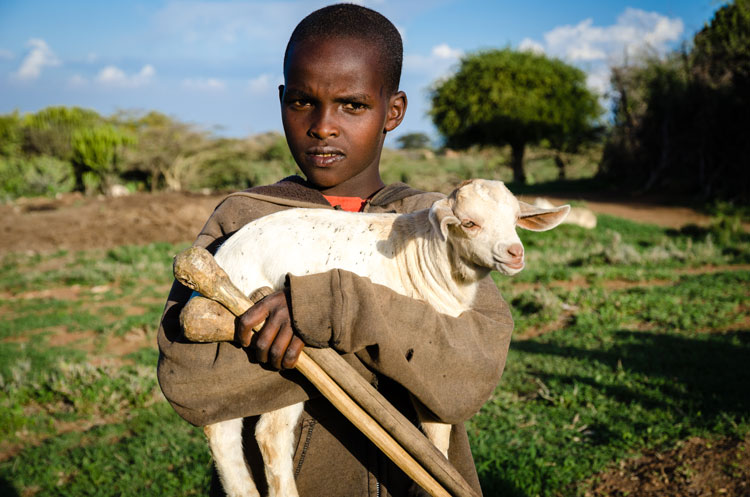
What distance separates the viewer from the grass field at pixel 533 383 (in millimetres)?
4133

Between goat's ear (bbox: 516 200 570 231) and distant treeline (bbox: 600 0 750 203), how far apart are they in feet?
61.0

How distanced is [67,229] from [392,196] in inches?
744

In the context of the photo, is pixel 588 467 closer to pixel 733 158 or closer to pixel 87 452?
pixel 87 452

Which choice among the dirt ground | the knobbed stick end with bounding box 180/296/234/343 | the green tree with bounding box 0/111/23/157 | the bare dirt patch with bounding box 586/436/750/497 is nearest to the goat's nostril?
the knobbed stick end with bounding box 180/296/234/343

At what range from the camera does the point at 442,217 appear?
1.37 m

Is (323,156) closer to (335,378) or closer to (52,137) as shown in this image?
(335,378)

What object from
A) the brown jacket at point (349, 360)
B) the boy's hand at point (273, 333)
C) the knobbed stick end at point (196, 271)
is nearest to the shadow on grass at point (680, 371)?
the brown jacket at point (349, 360)

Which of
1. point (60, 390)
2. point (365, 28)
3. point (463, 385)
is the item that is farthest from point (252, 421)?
point (60, 390)

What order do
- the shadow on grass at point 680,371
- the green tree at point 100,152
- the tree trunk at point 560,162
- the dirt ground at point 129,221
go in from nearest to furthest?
1. the shadow on grass at point 680,371
2. the dirt ground at point 129,221
3. the green tree at point 100,152
4. the tree trunk at point 560,162

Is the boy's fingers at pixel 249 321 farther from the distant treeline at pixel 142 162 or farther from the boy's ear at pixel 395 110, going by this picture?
the distant treeline at pixel 142 162

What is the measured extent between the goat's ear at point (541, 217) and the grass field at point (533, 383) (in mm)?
2758

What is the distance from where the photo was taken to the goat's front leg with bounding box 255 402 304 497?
1.67 metres

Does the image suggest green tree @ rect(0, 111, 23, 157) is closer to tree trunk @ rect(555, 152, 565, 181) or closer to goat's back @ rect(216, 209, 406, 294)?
tree trunk @ rect(555, 152, 565, 181)

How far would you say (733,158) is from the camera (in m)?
17.8
